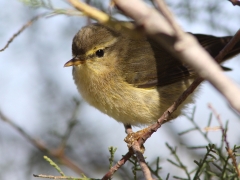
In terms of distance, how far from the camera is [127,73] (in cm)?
384

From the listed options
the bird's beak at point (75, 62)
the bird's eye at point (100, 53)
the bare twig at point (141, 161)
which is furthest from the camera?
the bird's eye at point (100, 53)

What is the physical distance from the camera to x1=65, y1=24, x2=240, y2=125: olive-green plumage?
3650mm

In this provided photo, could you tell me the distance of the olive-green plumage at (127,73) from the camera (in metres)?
3.65

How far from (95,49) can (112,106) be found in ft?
1.89

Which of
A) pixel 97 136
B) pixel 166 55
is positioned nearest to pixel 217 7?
pixel 166 55

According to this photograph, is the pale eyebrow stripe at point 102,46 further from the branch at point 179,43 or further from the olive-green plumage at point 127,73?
the branch at point 179,43

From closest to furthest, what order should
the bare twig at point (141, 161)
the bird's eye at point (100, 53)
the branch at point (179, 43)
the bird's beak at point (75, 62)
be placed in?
the branch at point (179, 43), the bare twig at point (141, 161), the bird's beak at point (75, 62), the bird's eye at point (100, 53)

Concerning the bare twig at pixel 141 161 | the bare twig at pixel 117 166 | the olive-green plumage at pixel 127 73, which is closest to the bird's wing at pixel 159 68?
the olive-green plumage at pixel 127 73

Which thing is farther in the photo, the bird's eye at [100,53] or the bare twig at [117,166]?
the bird's eye at [100,53]

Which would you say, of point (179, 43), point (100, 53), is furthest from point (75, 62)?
point (179, 43)

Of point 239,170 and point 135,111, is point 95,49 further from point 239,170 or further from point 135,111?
point 239,170

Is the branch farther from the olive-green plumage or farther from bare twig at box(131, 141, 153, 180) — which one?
the olive-green plumage

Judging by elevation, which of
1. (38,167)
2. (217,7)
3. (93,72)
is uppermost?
(217,7)

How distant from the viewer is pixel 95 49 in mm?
3766
